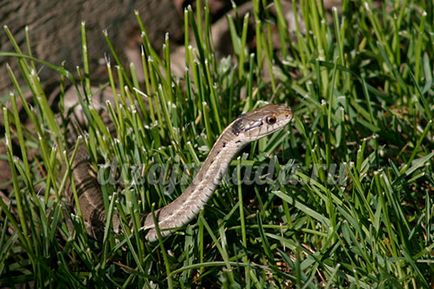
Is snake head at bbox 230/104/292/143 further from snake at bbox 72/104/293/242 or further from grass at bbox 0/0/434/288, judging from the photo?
grass at bbox 0/0/434/288

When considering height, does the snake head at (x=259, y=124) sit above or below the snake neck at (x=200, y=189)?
above

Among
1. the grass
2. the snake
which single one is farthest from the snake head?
the grass

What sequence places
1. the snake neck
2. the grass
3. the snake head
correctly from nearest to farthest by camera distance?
the grass
the snake neck
the snake head

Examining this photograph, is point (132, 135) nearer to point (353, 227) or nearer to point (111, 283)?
point (111, 283)

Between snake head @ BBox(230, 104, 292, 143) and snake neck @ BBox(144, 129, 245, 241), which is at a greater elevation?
snake head @ BBox(230, 104, 292, 143)

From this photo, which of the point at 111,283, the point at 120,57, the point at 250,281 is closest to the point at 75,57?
the point at 120,57

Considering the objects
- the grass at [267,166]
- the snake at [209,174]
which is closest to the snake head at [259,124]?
the snake at [209,174]

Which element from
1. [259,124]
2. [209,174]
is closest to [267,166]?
[259,124]

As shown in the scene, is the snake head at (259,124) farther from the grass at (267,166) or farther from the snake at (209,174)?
the grass at (267,166)
